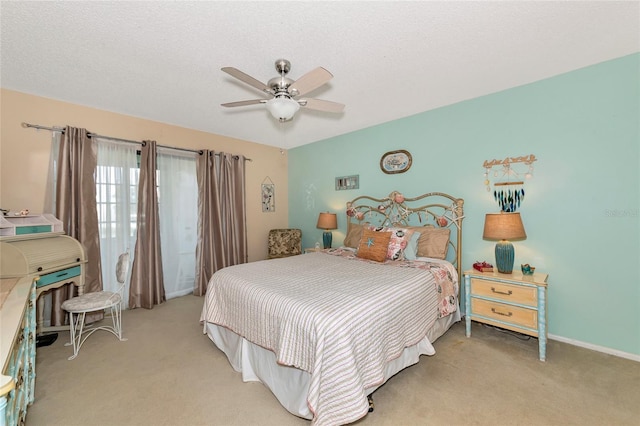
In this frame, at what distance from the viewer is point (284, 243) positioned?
500 cm

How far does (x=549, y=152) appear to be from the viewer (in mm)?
2668

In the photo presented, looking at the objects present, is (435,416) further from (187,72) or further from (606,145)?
(187,72)

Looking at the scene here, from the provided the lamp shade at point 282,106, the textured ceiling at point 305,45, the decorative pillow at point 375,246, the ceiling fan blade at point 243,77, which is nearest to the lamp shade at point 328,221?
the decorative pillow at point 375,246

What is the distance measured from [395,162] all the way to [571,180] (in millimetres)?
1928

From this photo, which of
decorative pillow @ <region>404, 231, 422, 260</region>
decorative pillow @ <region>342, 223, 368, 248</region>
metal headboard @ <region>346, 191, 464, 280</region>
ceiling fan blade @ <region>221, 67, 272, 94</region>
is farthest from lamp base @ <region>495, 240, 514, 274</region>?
ceiling fan blade @ <region>221, 67, 272, 94</region>

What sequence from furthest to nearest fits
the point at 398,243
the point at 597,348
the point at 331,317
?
1. the point at 398,243
2. the point at 597,348
3. the point at 331,317

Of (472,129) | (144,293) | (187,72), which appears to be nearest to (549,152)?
(472,129)

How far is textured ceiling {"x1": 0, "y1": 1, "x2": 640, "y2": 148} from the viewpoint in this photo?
1.73 m

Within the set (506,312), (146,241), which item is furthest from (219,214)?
(506,312)

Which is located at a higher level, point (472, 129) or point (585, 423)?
point (472, 129)

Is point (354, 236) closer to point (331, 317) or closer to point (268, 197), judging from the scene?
point (268, 197)

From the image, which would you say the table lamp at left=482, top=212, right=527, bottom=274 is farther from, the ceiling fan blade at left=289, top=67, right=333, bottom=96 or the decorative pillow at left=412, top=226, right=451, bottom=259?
the ceiling fan blade at left=289, top=67, right=333, bottom=96

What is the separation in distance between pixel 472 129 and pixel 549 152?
0.80m

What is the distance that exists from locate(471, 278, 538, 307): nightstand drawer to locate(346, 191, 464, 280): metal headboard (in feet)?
1.62
